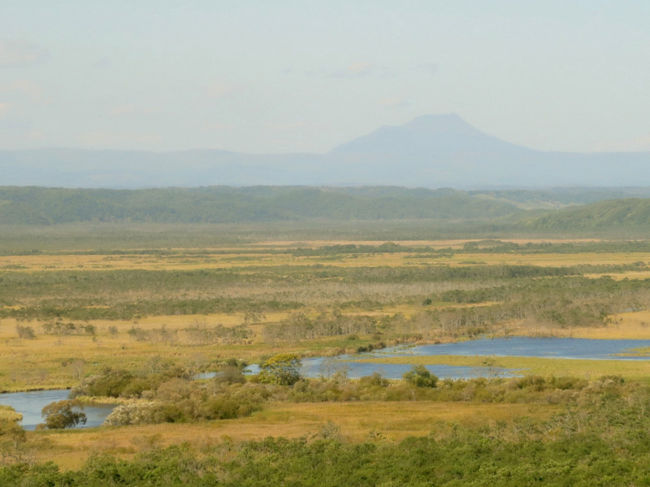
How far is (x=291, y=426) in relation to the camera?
5734 centimetres

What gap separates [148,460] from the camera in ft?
151

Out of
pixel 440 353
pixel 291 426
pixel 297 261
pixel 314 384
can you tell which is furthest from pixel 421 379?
pixel 297 261

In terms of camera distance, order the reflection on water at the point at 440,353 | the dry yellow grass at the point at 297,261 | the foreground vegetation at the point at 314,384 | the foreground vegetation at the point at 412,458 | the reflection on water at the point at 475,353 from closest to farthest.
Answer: the foreground vegetation at the point at 412,458 < the foreground vegetation at the point at 314,384 < the reflection on water at the point at 440,353 < the reflection on water at the point at 475,353 < the dry yellow grass at the point at 297,261

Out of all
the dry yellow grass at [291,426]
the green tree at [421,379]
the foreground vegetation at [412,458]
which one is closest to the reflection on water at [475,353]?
the green tree at [421,379]

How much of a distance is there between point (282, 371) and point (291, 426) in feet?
52.4

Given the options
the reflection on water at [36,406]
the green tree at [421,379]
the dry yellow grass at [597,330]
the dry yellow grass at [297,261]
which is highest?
the dry yellow grass at [297,261]

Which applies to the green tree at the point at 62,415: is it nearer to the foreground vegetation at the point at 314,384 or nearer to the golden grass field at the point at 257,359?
the foreground vegetation at the point at 314,384

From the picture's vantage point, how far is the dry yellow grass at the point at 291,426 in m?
52.6

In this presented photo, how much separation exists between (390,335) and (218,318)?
76.6 feet

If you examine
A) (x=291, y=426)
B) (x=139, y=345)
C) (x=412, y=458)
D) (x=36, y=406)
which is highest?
(x=412, y=458)

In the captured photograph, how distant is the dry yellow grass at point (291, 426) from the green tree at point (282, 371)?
27.6ft

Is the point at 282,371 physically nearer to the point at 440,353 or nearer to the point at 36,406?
the point at 36,406

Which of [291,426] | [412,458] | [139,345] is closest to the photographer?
[412,458]

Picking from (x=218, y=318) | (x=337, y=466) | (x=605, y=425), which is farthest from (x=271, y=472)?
(x=218, y=318)
